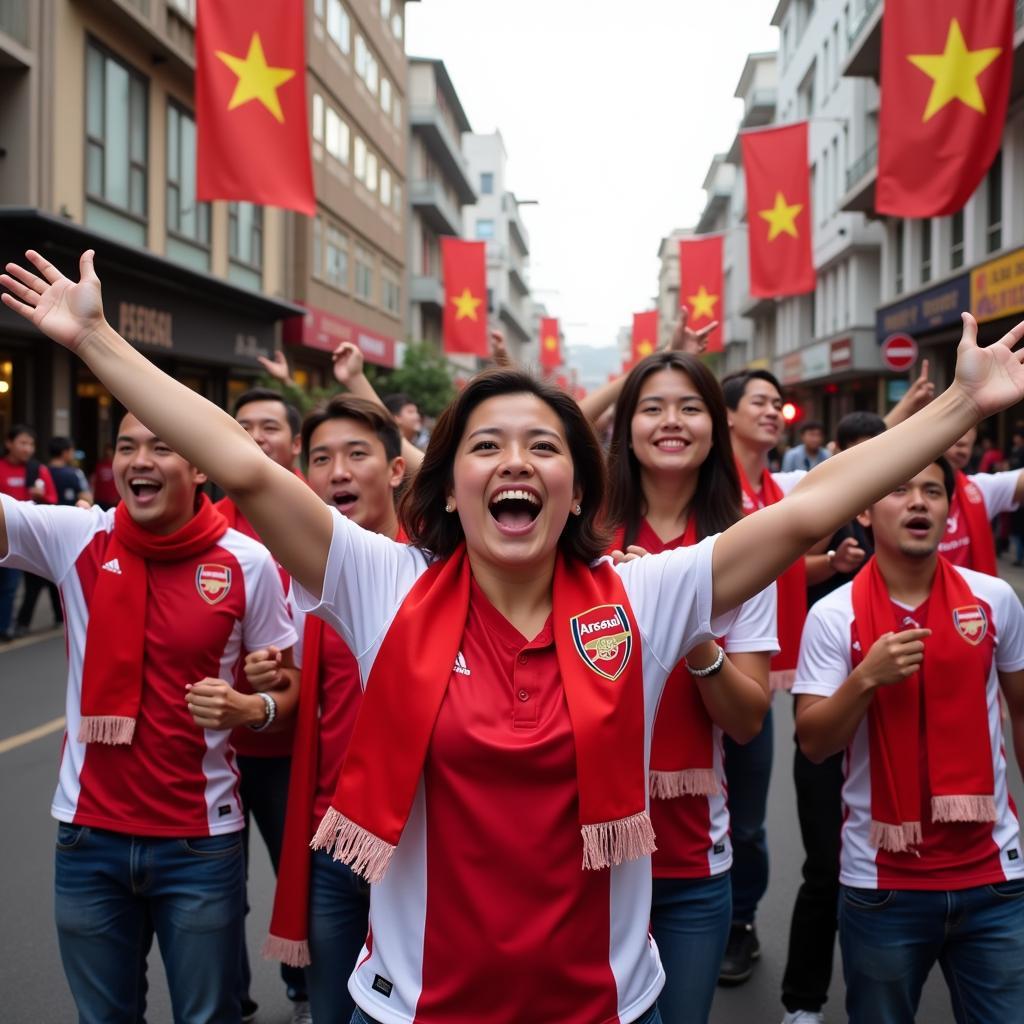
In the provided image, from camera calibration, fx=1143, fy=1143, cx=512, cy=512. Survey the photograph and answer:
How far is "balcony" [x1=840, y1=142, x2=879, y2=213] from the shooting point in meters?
27.7

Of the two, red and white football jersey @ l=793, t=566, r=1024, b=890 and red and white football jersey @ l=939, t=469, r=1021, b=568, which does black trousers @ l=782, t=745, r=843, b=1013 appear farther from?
red and white football jersey @ l=939, t=469, r=1021, b=568

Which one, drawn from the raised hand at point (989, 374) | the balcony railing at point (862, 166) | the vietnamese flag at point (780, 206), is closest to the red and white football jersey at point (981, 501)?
the raised hand at point (989, 374)

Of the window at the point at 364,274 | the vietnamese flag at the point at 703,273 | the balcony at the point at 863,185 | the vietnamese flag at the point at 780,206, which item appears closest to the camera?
the vietnamese flag at the point at 780,206

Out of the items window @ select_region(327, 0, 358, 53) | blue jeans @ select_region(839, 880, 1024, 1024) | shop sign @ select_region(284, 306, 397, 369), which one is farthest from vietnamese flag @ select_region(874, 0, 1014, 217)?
window @ select_region(327, 0, 358, 53)

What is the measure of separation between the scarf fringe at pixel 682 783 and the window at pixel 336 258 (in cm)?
2775

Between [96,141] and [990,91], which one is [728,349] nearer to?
[96,141]

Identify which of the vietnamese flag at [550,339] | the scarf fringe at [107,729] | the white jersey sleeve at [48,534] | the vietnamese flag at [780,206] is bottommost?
the scarf fringe at [107,729]

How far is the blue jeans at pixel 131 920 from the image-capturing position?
2980 mm

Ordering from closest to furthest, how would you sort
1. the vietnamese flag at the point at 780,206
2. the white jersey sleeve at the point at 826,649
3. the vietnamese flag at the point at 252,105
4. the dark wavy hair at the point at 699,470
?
the white jersey sleeve at the point at 826,649 → the dark wavy hair at the point at 699,470 → the vietnamese flag at the point at 252,105 → the vietnamese flag at the point at 780,206

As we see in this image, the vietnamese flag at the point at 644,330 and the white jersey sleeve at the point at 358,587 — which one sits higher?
the vietnamese flag at the point at 644,330

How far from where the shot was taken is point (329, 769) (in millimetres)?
3242

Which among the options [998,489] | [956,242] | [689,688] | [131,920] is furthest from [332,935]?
[956,242]

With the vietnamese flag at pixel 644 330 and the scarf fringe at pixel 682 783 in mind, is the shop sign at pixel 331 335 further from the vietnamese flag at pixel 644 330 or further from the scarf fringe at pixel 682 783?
the scarf fringe at pixel 682 783

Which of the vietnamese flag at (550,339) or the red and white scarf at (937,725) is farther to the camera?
the vietnamese flag at (550,339)
